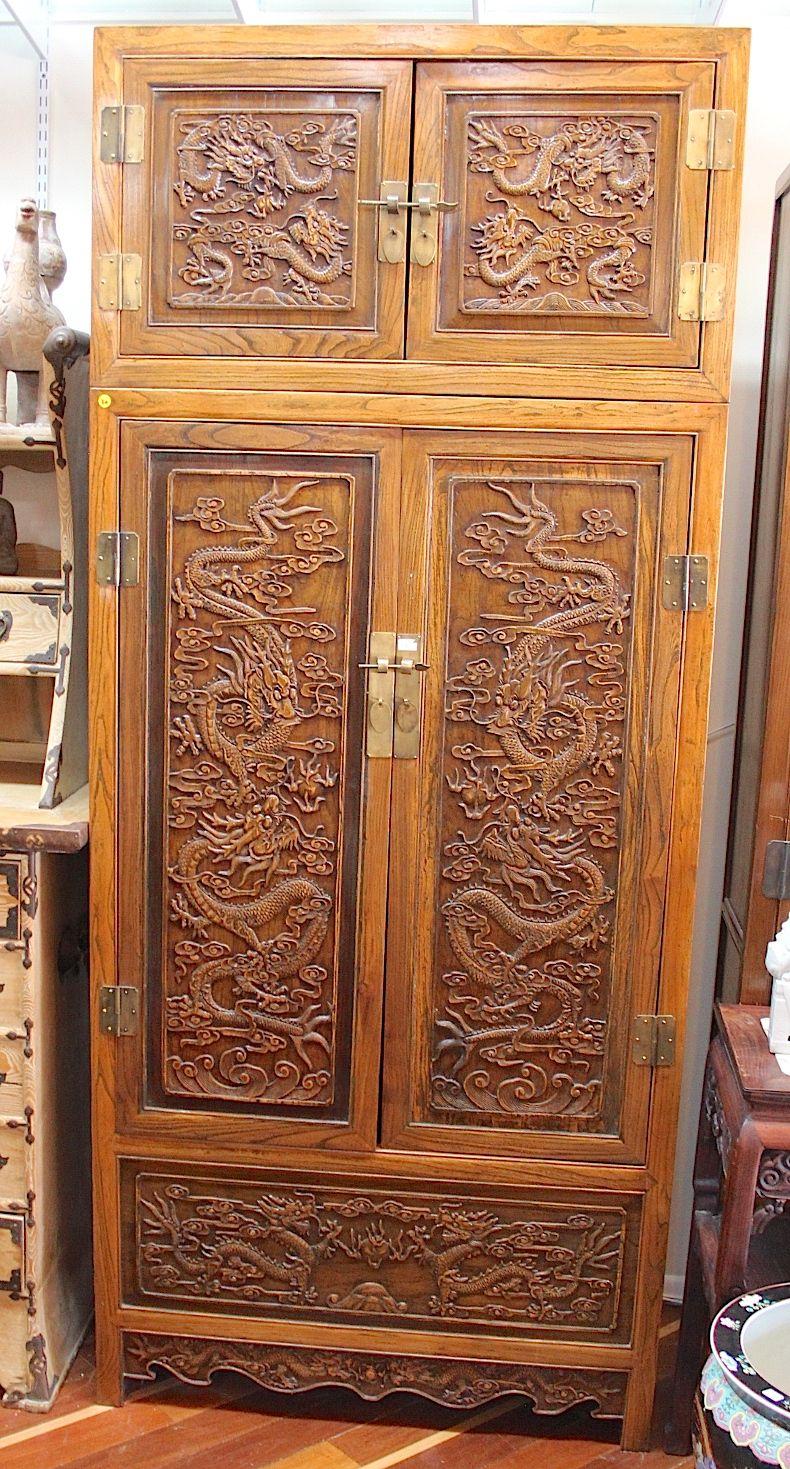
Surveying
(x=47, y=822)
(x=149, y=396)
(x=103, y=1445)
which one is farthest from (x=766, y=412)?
(x=103, y=1445)

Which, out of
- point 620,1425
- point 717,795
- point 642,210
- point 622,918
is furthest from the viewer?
point 717,795

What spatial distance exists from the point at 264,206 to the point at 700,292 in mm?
694

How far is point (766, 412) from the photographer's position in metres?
2.28

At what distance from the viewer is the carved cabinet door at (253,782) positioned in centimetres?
199

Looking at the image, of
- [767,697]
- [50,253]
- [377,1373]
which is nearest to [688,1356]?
[377,1373]

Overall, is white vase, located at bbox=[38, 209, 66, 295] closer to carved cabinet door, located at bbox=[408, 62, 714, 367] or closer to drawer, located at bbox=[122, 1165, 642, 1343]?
carved cabinet door, located at bbox=[408, 62, 714, 367]

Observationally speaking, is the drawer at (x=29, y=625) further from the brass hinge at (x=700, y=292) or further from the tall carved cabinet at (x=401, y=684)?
the brass hinge at (x=700, y=292)

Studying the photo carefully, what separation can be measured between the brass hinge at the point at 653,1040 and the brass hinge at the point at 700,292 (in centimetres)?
113

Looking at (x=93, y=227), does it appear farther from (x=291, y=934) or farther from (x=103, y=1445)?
(x=103, y=1445)

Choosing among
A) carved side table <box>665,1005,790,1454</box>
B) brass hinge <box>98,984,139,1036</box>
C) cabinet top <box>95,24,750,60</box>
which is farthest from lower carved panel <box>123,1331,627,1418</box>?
cabinet top <box>95,24,750,60</box>

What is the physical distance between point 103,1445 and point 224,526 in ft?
5.26

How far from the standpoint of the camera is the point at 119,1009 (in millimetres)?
2129

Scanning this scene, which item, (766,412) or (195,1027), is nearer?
(195,1027)

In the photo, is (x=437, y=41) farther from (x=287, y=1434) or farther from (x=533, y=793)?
(x=287, y=1434)
